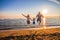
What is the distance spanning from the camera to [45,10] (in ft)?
6.78

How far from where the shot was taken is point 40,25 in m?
2.05

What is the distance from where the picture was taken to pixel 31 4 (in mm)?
2064

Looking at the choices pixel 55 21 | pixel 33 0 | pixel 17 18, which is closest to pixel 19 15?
pixel 17 18

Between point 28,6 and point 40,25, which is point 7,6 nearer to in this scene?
point 28,6

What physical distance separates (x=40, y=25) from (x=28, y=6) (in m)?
0.35

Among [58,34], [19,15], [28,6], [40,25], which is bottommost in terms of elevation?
[58,34]

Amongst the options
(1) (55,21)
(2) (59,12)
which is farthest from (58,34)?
(2) (59,12)

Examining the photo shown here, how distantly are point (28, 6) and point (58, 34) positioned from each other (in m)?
0.64

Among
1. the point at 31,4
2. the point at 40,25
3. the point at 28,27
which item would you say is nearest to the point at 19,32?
the point at 28,27

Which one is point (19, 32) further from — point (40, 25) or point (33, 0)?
point (33, 0)

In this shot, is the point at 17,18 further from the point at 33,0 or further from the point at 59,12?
the point at 59,12

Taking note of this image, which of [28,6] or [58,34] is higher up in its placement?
[28,6]

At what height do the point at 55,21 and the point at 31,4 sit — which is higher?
the point at 31,4

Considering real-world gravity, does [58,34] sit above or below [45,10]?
below
